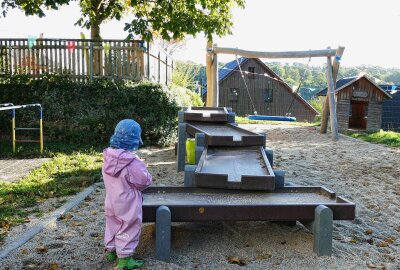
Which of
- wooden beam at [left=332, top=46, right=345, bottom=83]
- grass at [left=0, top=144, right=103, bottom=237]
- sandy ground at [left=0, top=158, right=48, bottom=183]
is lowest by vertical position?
sandy ground at [left=0, top=158, right=48, bottom=183]

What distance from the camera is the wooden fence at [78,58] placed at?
13.0 meters

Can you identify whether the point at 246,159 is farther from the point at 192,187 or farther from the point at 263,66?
the point at 263,66

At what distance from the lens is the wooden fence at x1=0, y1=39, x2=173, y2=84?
42.8 feet

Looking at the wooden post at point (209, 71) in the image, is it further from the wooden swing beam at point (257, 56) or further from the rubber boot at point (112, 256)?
the rubber boot at point (112, 256)

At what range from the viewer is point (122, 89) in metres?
12.0

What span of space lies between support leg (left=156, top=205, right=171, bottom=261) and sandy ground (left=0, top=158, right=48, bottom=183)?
4.45 metres

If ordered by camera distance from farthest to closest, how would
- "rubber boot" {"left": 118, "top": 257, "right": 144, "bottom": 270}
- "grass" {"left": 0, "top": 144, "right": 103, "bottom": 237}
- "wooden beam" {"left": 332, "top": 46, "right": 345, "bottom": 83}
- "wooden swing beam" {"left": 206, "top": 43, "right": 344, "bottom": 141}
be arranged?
"wooden beam" {"left": 332, "top": 46, "right": 345, "bottom": 83} → "wooden swing beam" {"left": 206, "top": 43, "right": 344, "bottom": 141} → "grass" {"left": 0, "top": 144, "right": 103, "bottom": 237} → "rubber boot" {"left": 118, "top": 257, "right": 144, "bottom": 270}

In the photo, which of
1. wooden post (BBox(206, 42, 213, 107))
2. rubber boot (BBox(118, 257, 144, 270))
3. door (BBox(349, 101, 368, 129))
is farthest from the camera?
door (BBox(349, 101, 368, 129))

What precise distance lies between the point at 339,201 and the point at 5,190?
15.3 feet

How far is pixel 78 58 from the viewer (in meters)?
13.2

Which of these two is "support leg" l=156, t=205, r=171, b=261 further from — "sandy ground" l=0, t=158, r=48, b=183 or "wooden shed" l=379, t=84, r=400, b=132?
"wooden shed" l=379, t=84, r=400, b=132

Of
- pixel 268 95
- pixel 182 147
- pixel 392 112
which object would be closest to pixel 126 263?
pixel 182 147

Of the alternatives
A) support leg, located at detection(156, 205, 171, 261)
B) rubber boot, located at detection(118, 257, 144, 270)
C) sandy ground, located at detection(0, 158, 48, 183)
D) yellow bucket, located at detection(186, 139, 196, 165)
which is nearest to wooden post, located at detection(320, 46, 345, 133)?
yellow bucket, located at detection(186, 139, 196, 165)

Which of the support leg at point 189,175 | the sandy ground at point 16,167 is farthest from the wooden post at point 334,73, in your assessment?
the support leg at point 189,175
